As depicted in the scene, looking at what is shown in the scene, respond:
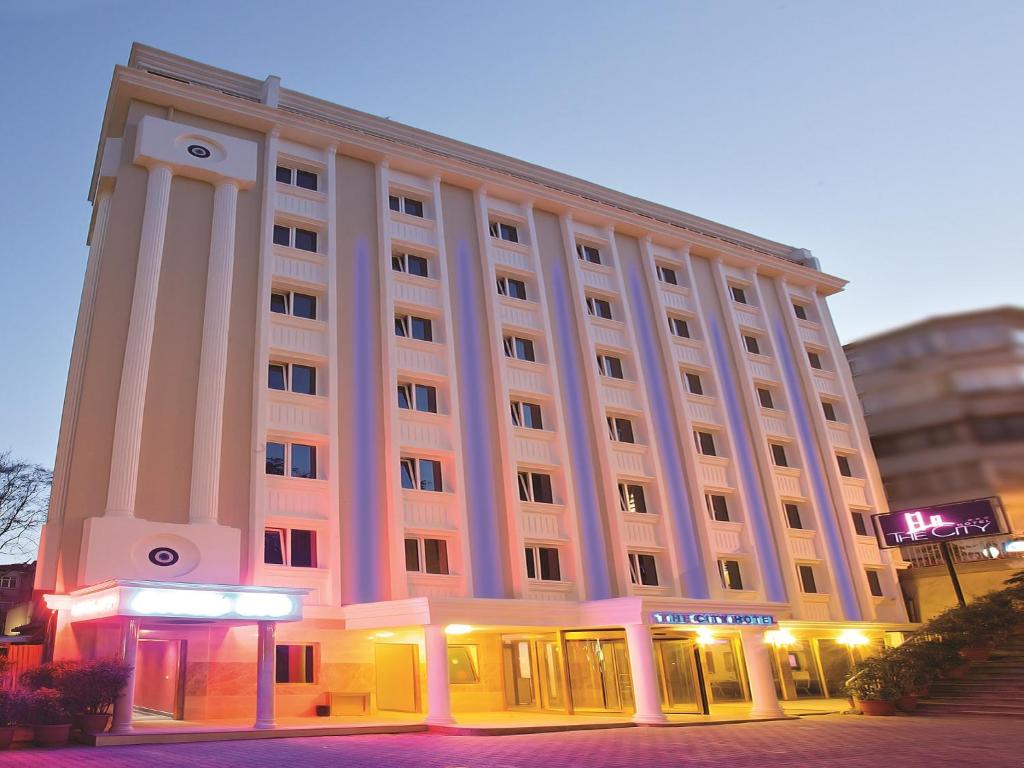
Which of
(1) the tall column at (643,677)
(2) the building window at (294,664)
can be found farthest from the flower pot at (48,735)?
(1) the tall column at (643,677)

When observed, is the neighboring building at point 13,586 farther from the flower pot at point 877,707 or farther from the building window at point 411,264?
the flower pot at point 877,707

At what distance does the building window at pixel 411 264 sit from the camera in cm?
3341

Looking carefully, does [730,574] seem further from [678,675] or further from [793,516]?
[678,675]

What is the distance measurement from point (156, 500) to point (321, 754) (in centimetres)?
1194

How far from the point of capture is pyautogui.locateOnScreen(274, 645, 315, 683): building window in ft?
79.6

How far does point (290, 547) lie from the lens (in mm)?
25781

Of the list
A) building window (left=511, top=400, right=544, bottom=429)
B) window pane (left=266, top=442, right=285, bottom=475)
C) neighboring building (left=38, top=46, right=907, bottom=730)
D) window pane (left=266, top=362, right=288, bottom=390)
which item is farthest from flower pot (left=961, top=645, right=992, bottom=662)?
window pane (left=266, top=362, right=288, bottom=390)

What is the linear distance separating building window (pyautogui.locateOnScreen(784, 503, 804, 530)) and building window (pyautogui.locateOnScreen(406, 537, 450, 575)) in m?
18.3

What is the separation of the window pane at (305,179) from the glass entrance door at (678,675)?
2263 cm

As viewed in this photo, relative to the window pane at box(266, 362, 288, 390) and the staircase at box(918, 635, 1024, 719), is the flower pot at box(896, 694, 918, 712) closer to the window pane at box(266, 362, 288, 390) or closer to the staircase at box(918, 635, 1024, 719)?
the staircase at box(918, 635, 1024, 719)

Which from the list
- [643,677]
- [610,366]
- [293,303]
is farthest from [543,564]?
[293,303]

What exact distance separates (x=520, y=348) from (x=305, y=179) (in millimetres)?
11556

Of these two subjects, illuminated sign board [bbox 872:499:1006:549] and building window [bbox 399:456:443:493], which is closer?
building window [bbox 399:456:443:493]

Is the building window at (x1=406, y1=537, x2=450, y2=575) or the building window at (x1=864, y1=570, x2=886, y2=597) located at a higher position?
the building window at (x1=406, y1=537, x2=450, y2=575)
